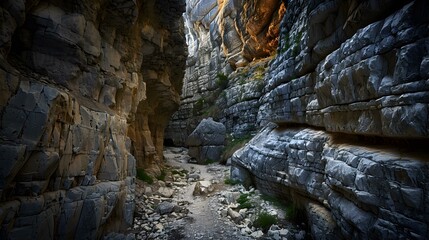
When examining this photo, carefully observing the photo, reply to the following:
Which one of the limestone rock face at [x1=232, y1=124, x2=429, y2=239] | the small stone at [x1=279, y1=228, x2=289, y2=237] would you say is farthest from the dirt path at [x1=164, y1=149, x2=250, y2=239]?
the limestone rock face at [x1=232, y1=124, x2=429, y2=239]

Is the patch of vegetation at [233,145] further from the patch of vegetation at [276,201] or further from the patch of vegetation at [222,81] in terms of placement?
the patch of vegetation at [276,201]

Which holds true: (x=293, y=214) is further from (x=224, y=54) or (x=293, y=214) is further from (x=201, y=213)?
(x=224, y=54)

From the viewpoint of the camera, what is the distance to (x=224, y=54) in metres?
31.8

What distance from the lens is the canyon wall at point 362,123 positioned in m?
3.85

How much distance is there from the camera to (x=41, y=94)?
5.04 meters

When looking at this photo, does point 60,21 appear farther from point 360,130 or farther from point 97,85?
point 360,130

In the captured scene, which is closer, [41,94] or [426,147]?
[426,147]

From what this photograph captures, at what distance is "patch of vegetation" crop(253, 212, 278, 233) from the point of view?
7988 mm

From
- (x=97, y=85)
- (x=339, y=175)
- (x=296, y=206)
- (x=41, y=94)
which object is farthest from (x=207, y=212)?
(x=41, y=94)

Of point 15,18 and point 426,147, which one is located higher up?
point 15,18

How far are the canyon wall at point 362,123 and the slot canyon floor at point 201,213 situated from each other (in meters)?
1.20

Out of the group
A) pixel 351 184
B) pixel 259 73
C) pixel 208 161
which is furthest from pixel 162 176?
pixel 259 73

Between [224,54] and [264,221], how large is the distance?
27.0 meters

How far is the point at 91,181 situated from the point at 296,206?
7031 mm
